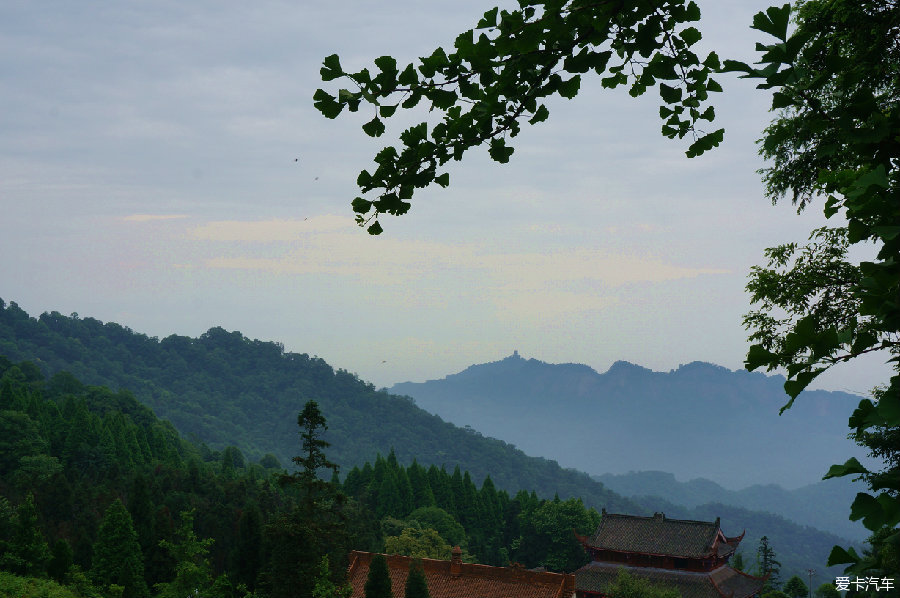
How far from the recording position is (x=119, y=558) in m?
33.3

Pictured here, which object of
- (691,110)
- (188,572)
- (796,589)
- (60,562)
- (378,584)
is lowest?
(796,589)

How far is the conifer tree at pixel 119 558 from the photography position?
1293 inches

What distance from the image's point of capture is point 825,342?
238cm

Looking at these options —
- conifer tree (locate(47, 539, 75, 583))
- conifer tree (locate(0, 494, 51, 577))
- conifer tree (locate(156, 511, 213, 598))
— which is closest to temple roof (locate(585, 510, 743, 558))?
conifer tree (locate(156, 511, 213, 598))

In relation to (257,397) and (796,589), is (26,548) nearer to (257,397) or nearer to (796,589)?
(796,589)

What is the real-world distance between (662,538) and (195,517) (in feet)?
95.8

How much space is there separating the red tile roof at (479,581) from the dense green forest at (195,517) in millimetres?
2734

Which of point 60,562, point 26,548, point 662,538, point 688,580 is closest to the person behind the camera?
point 26,548

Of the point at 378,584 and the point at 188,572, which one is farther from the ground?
the point at 188,572

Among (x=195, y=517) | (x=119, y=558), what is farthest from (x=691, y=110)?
(x=195, y=517)

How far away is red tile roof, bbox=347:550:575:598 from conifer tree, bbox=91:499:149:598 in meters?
8.96

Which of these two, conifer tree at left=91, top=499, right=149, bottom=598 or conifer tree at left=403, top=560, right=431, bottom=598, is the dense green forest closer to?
conifer tree at left=91, top=499, right=149, bottom=598

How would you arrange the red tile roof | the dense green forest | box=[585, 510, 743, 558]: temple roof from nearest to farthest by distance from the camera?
the dense green forest < the red tile roof < box=[585, 510, 743, 558]: temple roof

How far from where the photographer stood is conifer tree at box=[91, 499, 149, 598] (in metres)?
32.8
